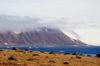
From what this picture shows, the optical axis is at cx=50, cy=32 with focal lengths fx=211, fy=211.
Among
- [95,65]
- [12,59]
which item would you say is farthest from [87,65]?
[12,59]

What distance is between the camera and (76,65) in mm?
43844

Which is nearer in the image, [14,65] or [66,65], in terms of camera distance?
[14,65]

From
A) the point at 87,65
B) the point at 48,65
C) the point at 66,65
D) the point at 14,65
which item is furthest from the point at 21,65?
the point at 87,65

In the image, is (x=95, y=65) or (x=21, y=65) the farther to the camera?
(x=95, y=65)

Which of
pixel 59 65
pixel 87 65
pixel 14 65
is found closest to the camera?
pixel 14 65

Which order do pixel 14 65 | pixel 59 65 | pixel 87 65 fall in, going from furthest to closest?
pixel 87 65, pixel 59 65, pixel 14 65

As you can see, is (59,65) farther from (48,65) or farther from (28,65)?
(28,65)

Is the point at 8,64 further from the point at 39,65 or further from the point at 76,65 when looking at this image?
the point at 76,65

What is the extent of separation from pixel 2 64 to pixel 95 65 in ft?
66.6

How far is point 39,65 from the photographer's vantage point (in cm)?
4072

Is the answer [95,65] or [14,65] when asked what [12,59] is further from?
[95,65]

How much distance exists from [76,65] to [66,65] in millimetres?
2353

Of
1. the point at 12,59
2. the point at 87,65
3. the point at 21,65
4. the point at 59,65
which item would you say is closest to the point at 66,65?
the point at 59,65

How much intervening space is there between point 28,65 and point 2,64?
4.85 meters
